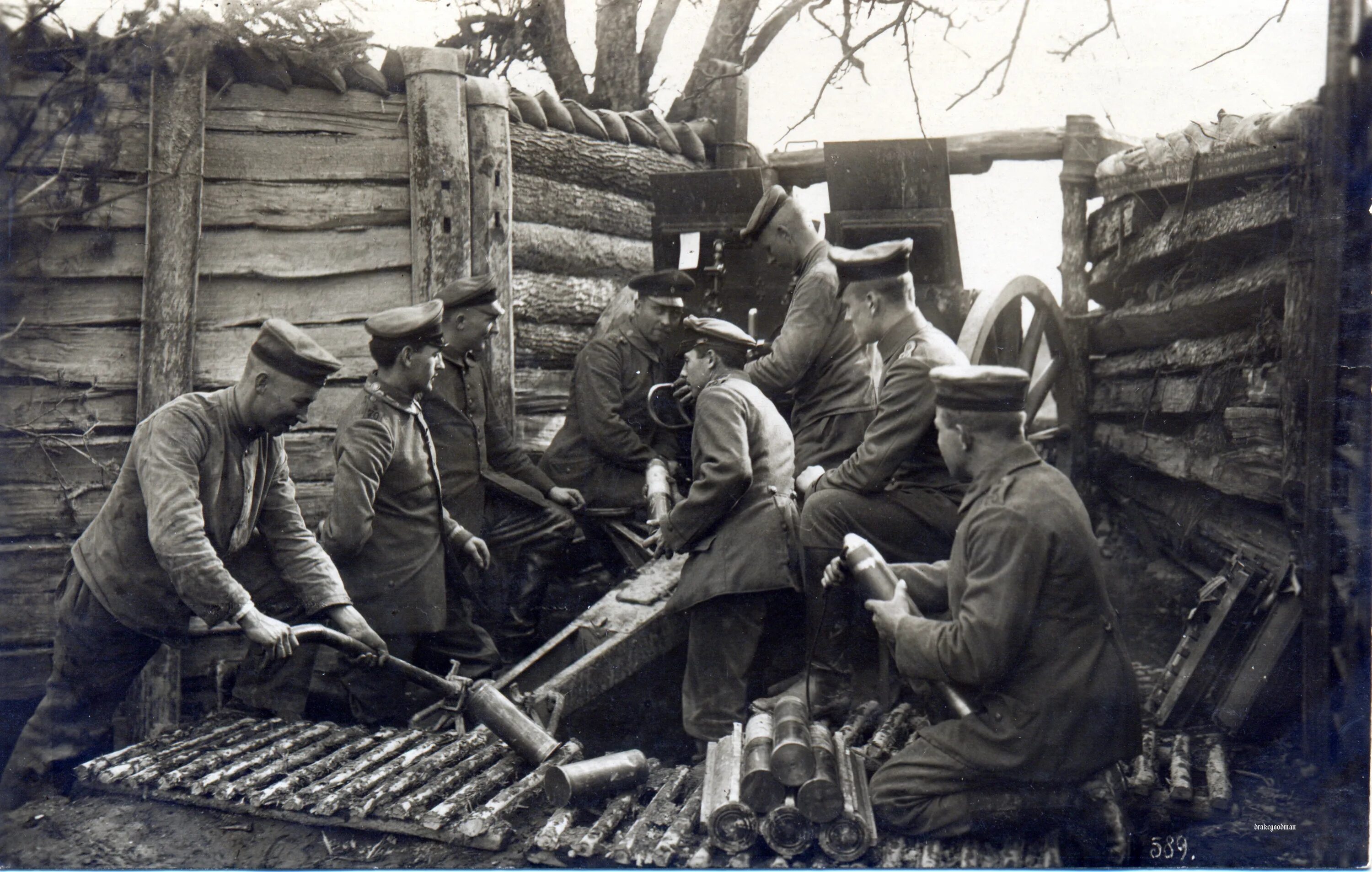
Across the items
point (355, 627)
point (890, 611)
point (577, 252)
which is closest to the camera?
point (890, 611)

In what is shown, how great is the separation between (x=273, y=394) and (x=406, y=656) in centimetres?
140

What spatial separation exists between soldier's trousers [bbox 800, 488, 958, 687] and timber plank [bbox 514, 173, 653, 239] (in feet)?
8.20

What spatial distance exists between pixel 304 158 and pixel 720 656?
301 centimetres

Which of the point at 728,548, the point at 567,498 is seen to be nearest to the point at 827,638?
the point at 728,548

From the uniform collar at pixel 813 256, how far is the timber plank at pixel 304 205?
1962mm

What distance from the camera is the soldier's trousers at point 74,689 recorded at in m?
3.85

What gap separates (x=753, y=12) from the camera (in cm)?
697

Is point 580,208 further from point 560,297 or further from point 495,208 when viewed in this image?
point 495,208

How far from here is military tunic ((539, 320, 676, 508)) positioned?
553cm

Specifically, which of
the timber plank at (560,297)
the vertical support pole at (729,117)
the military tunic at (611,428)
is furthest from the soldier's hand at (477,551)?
the vertical support pole at (729,117)

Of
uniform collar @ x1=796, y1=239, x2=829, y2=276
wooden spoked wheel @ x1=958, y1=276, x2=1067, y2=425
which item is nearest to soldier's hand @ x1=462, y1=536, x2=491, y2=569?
uniform collar @ x1=796, y1=239, x2=829, y2=276

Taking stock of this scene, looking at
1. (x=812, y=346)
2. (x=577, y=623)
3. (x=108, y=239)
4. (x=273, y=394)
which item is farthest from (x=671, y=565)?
(x=108, y=239)

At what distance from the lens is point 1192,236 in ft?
17.1

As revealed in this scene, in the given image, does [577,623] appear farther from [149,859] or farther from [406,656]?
[149,859]
